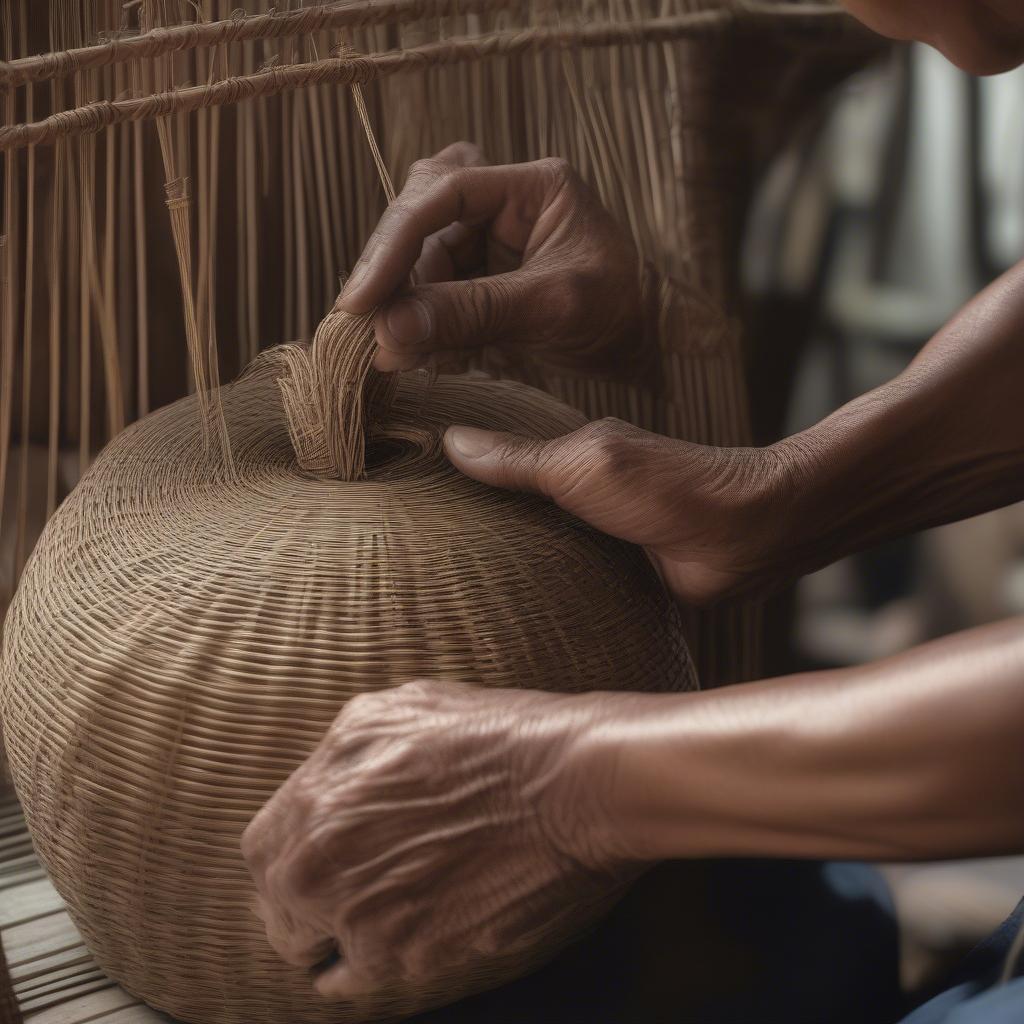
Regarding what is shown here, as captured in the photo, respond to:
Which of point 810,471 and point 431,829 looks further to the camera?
point 810,471

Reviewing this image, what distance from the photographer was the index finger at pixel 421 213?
Result: 0.90 meters

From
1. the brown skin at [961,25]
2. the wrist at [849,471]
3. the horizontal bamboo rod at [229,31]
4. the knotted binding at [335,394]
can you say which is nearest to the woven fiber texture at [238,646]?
the knotted binding at [335,394]

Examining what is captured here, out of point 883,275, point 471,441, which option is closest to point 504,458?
point 471,441

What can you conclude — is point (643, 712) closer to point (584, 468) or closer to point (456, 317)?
point (584, 468)

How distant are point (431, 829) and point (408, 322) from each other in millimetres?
381

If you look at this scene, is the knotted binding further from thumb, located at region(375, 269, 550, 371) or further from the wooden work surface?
the wooden work surface

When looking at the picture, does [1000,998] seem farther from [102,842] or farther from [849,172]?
[849,172]

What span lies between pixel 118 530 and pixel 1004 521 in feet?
2.93

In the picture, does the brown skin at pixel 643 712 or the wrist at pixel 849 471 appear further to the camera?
the wrist at pixel 849 471

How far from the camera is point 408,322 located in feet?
2.95

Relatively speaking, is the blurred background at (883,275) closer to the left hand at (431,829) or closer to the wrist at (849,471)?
the wrist at (849,471)

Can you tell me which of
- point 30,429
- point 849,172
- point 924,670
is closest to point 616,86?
point 849,172

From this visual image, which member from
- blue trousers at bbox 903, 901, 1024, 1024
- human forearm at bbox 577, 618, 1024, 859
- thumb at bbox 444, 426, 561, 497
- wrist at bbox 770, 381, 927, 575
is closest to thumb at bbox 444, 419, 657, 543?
thumb at bbox 444, 426, 561, 497

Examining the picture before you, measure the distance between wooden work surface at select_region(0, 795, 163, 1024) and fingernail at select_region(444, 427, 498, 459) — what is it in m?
0.47
